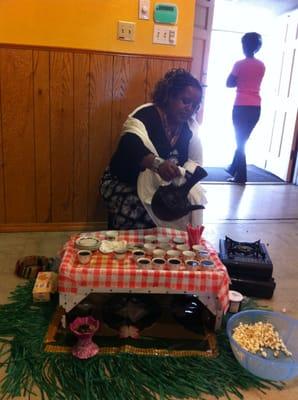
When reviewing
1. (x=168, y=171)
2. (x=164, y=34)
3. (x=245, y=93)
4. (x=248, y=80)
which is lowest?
(x=168, y=171)

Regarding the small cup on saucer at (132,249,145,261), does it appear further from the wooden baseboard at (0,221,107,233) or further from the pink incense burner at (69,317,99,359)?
the wooden baseboard at (0,221,107,233)

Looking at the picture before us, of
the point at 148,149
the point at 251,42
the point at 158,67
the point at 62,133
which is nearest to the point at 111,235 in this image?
the point at 148,149

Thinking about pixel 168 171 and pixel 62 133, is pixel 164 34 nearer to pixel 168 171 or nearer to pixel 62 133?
pixel 62 133

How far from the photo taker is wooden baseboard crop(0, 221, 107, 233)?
7.72ft

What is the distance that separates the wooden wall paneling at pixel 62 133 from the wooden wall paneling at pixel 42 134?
0.9 inches

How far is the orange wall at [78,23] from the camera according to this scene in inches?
80.0

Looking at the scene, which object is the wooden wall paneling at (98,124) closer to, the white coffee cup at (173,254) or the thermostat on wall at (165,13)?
the thermostat on wall at (165,13)

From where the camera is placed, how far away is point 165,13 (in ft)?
7.09

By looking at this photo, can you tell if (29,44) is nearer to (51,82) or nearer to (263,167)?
(51,82)

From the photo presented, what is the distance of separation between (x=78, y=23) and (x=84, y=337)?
162 cm

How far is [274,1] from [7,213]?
3718 mm

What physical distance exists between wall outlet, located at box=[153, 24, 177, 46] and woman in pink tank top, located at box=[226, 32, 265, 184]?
153 centimetres

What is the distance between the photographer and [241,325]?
146 centimetres

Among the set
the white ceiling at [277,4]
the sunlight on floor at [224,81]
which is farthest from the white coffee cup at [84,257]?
the white ceiling at [277,4]
